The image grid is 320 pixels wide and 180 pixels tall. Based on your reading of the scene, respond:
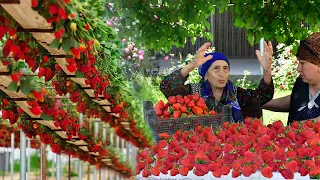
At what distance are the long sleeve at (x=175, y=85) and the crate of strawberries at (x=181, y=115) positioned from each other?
0.38 meters

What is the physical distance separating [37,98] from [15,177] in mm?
1368

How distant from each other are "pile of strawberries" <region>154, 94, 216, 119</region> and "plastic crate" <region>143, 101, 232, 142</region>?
0.06m

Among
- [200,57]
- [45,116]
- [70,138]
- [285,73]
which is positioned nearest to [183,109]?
[200,57]

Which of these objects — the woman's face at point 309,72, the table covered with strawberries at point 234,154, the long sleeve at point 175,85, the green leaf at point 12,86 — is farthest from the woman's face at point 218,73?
the green leaf at point 12,86

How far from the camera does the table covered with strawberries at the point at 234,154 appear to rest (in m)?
3.11

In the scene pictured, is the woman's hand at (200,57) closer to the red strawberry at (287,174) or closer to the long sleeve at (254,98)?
the long sleeve at (254,98)

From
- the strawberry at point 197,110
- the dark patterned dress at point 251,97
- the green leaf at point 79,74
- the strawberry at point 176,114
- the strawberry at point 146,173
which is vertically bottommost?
the strawberry at point 146,173

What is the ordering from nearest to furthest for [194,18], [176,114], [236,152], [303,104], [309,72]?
1. [236,152]
2. [176,114]
3. [309,72]
4. [303,104]
5. [194,18]

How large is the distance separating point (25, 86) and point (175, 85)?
99cm

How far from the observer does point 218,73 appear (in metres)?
4.75

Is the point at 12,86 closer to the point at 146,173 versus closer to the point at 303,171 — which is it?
the point at 146,173

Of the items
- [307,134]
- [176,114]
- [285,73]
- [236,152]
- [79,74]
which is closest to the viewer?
[236,152]

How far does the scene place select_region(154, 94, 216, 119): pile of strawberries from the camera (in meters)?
3.94

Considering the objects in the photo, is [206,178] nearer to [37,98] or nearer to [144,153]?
[144,153]
